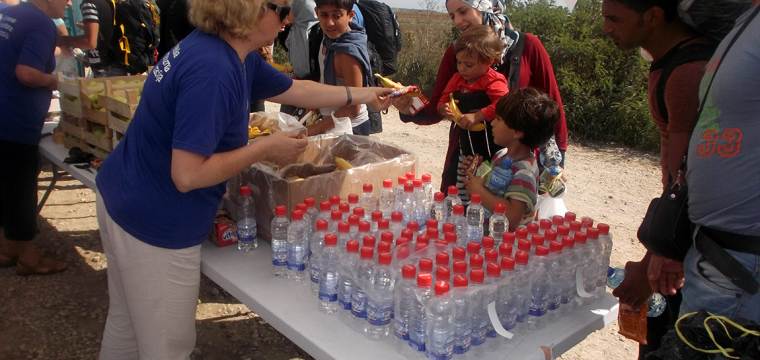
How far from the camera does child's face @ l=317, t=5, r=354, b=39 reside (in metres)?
3.61

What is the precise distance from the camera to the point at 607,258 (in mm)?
2121

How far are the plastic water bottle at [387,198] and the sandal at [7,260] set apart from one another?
3307 mm

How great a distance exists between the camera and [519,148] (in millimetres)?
2646

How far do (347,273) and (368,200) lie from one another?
647 millimetres

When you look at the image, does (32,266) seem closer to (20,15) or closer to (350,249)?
(20,15)

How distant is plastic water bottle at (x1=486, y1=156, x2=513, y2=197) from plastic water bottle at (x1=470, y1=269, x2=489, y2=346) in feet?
2.93

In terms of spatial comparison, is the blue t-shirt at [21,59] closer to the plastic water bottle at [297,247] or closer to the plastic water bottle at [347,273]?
→ the plastic water bottle at [297,247]

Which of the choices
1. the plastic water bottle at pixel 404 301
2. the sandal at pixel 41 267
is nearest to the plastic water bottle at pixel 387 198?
the plastic water bottle at pixel 404 301

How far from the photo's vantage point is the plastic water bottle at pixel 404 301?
5.47 ft

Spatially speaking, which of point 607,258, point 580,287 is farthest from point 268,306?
point 607,258

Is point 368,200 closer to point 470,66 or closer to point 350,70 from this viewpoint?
point 470,66

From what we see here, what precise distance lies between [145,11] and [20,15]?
105 inches

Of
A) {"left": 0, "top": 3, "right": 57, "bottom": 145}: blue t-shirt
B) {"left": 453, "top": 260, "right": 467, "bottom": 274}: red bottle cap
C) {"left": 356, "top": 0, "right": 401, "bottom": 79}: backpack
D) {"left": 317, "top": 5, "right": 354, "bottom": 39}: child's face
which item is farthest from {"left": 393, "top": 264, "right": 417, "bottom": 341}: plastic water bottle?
{"left": 0, "top": 3, "right": 57, "bottom": 145}: blue t-shirt

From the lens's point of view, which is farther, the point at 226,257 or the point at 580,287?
the point at 226,257
